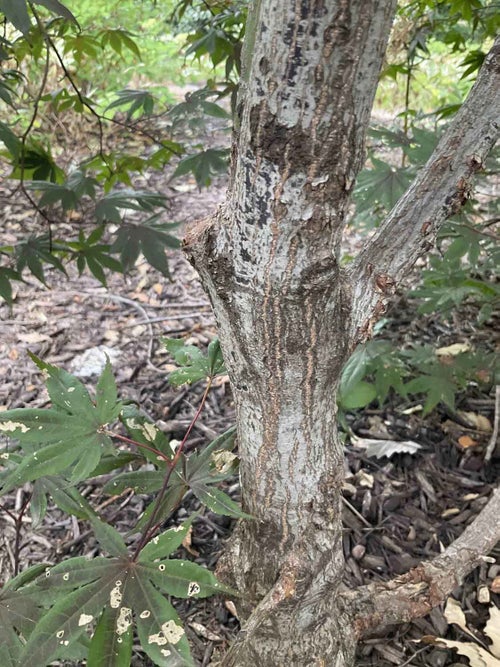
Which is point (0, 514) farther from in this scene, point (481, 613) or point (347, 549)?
A: point (481, 613)

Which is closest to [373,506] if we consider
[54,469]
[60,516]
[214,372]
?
[214,372]

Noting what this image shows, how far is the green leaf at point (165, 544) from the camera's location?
2.44ft

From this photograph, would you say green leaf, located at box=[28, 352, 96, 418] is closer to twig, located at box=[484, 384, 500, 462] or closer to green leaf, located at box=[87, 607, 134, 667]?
green leaf, located at box=[87, 607, 134, 667]

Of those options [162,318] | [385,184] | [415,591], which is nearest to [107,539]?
[415,591]

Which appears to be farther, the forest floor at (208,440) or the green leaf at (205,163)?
the green leaf at (205,163)

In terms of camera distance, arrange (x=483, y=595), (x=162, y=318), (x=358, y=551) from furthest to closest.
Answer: (x=162, y=318)
(x=358, y=551)
(x=483, y=595)

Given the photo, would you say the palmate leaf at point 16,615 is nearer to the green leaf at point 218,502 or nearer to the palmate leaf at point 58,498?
the palmate leaf at point 58,498

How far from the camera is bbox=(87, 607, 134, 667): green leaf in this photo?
2.24 ft

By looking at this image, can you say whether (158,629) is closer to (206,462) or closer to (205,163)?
(206,462)

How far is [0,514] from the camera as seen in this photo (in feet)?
4.81

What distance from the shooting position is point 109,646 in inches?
27.2

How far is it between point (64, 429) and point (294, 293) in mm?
383

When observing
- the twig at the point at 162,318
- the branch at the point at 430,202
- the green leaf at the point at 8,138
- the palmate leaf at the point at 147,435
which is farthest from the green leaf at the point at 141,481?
the twig at the point at 162,318

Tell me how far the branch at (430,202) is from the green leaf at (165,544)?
0.34 metres
